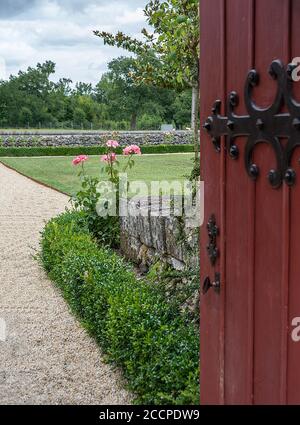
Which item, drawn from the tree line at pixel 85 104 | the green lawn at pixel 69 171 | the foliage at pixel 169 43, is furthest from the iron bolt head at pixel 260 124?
the tree line at pixel 85 104

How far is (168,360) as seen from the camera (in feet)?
8.89

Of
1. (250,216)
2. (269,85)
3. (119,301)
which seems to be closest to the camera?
(269,85)

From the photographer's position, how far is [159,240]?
4590mm

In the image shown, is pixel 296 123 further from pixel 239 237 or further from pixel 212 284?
pixel 212 284

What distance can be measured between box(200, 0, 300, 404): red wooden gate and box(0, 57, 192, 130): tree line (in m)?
38.3

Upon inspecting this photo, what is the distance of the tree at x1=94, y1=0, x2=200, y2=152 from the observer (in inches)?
139

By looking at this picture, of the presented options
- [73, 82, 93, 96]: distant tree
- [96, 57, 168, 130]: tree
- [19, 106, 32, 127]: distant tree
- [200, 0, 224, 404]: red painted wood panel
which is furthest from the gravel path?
[73, 82, 93, 96]: distant tree

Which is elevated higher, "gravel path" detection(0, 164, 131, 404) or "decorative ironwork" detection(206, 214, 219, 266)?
"decorative ironwork" detection(206, 214, 219, 266)

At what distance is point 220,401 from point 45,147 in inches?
857

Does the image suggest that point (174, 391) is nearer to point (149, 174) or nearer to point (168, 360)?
point (168, 360)

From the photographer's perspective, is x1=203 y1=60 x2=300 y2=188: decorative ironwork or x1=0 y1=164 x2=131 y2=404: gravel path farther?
x1=0 y1=164 x2=131 y2=404: gravel path

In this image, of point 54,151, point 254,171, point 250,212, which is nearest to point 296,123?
point 254,171

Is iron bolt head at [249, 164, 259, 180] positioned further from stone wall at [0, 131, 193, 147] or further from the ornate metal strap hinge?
stone wall at [0, 131, 193, 147]
